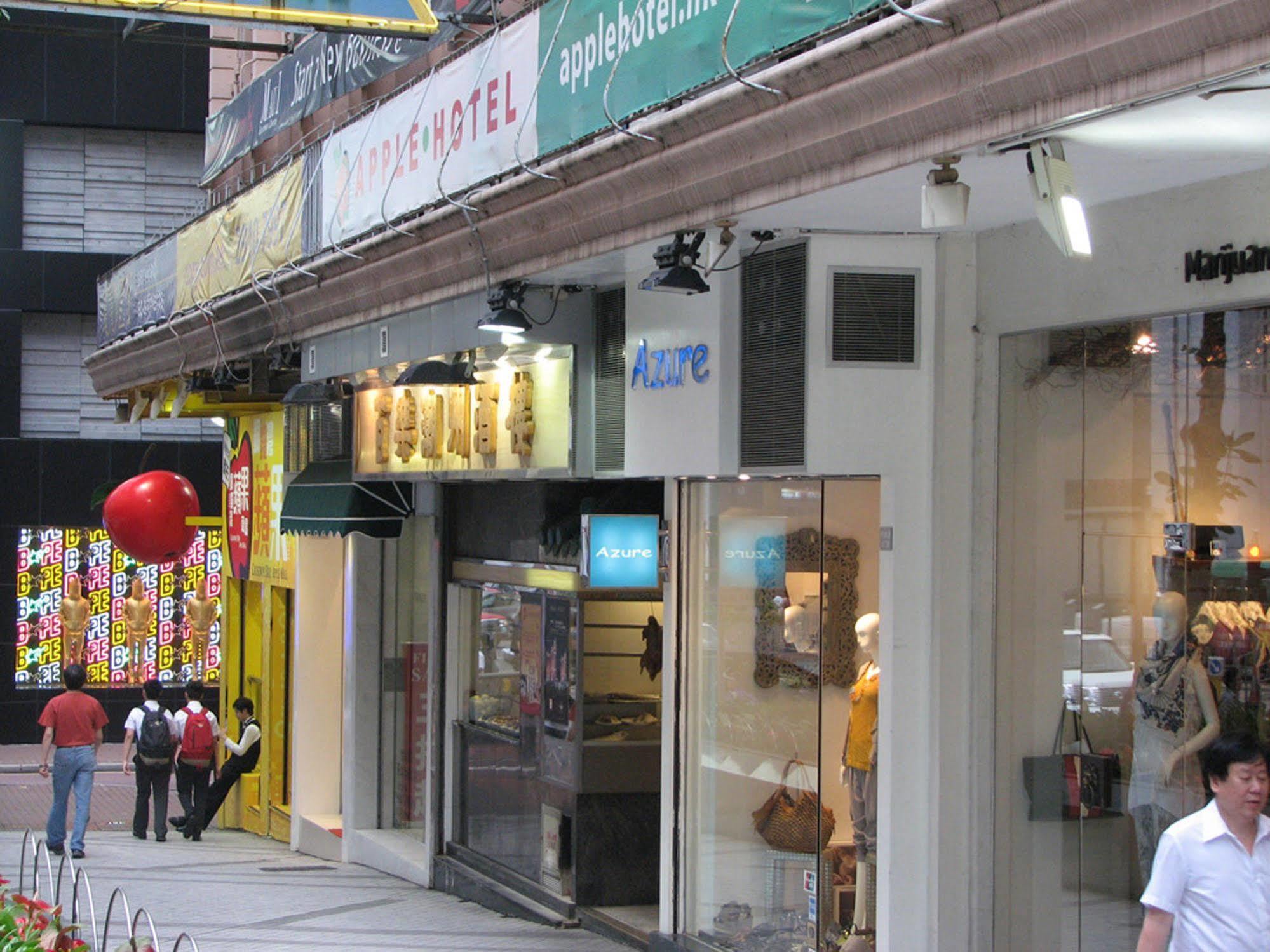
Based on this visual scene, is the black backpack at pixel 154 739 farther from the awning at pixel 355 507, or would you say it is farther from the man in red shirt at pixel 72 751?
the awning at pixel 355 507

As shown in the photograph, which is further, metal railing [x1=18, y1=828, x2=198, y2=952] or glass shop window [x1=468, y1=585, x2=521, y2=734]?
glass shop window [x1=468, y1=585, x2=521, y2=734]

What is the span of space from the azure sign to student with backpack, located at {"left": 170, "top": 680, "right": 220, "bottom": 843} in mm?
8998

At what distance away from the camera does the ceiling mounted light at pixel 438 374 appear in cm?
1118

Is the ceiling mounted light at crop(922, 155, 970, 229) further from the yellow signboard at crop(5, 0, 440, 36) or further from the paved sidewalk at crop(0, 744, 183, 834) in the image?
the paved sidewalk at crop(0, 744, 183, 834)

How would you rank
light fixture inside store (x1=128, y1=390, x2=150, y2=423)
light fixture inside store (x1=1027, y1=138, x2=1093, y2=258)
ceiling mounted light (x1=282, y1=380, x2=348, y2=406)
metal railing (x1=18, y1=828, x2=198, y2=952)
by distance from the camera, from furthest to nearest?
light fixture inside store (x1=128, y1=390, x2=150, y2=423) → ceiling mounted light (x1=282, y1=380, x2=348, y2=406) → metal railing (x1=18, y1=828, x2=198, y2=952) → light fixture inside store (x1=1027, y1=138, x2=1093, y2=258)

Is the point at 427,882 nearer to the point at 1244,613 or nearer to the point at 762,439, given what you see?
the point at 762,439

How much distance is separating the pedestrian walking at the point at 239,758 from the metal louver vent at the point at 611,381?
30.7ft

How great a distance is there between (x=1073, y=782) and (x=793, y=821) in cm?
191

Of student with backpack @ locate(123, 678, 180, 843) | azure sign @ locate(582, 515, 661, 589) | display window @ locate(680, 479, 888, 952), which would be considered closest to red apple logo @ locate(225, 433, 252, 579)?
student with backpack @ locate(123, 678, 180, 843)

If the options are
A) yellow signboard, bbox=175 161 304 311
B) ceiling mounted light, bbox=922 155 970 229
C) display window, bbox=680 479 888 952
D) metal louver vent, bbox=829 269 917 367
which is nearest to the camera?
ceiling mounted light, bbox=922 155 970 229

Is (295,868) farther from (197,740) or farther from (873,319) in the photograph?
(873,319)

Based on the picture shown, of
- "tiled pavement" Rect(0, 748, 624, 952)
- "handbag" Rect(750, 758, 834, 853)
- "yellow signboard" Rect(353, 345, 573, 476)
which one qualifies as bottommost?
"tiled pavement" Rect(0, 748, 624, 952)

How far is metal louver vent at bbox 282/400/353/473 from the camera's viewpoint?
16047 millimetres

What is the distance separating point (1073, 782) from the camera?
26.6ft
